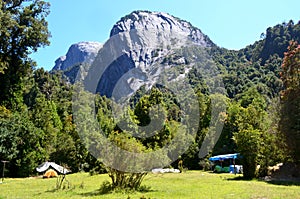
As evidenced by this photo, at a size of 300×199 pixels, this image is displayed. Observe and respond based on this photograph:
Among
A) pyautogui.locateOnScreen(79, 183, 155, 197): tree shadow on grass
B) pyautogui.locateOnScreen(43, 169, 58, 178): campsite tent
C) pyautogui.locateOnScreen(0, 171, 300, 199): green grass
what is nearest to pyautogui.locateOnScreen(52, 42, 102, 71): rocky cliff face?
pyautogui.locateOnScreen(43, 169, 58, 178): campsite tent

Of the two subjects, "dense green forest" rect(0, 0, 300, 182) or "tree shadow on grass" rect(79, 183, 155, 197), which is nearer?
"tree shadow on grass" rect(79, 183, 155, 197)

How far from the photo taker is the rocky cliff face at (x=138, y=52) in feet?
209

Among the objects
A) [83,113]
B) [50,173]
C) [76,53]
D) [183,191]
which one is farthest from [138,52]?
[183,191]

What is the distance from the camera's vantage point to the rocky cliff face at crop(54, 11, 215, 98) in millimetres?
63781

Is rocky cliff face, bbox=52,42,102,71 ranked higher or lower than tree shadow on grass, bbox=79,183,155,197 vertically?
higher

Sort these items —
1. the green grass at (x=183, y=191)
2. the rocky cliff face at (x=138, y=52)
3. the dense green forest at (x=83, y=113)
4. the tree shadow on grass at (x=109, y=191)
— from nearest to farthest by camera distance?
1. the green grass at (x=183, y=191)
2. the tree shadow on grass at (x=109, y=191)
3. the dense green forest at (x=83, y=113)
4. the rocky cliff face at (x=138, y=52)

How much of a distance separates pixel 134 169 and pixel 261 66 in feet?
245

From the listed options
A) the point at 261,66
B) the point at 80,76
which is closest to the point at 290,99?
the point at 80,76

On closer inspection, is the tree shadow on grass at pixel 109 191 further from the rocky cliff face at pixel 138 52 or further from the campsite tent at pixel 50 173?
the rocky cliff face at pixel 138 52

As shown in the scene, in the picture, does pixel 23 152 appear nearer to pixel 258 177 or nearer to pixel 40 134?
pixel 40 134

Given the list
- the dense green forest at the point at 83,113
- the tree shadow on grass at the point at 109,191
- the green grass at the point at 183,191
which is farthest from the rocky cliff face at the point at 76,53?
the tree shadow on grass at the point at 109,191

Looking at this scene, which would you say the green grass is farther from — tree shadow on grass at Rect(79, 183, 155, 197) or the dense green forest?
the dense green forest

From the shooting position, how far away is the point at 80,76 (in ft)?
224

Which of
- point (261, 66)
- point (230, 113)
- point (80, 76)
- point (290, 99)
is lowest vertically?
point (290, 99)
